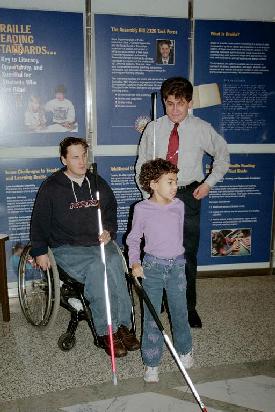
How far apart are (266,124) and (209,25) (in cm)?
103

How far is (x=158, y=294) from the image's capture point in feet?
7.18

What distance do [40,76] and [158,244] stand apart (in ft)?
6.24

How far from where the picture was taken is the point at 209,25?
3.43 meters

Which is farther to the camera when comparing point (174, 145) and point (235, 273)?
point (235, 273)

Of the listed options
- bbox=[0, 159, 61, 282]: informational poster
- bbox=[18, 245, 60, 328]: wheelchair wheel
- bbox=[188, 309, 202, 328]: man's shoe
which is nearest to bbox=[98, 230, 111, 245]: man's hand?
bbox=[18, 245, 60, 328]: wheelchair wheel

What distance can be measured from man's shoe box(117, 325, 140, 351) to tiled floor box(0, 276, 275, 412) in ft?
0.30

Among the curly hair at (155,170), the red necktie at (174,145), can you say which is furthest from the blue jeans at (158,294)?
the red necktie at (174,145)

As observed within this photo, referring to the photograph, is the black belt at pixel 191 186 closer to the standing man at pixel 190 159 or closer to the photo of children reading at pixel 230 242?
the standing man at pixel 190 159

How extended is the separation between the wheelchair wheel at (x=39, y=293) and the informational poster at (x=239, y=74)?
1.96m

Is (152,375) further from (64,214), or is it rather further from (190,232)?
(64,214)

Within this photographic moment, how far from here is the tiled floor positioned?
6.76 feet

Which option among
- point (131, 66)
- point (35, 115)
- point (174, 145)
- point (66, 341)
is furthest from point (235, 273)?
point (35, 115)

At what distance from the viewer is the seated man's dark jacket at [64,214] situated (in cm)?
266

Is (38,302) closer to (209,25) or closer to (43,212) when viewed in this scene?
(43,212)
